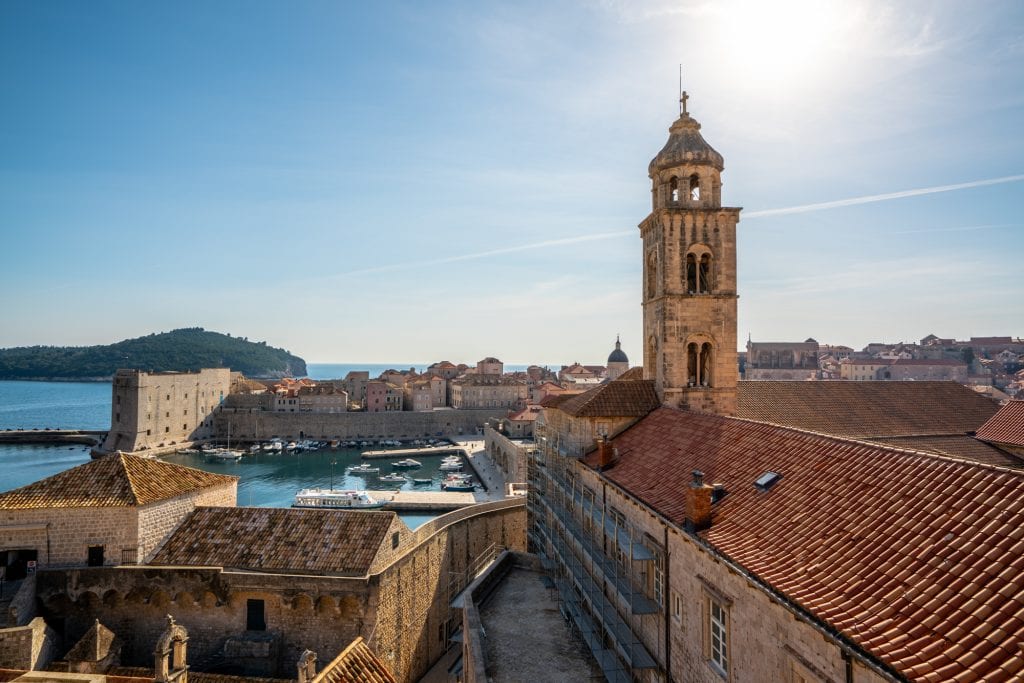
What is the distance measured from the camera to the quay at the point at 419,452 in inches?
2586

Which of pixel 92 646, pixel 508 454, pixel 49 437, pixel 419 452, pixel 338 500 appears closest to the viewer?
pixel 92 646

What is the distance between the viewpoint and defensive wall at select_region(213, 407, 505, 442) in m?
77.1

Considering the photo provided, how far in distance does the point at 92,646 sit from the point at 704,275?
21.4 metres

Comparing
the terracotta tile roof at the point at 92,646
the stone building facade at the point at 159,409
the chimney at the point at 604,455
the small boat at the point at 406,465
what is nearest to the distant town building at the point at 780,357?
the small boat at the point at 406,465

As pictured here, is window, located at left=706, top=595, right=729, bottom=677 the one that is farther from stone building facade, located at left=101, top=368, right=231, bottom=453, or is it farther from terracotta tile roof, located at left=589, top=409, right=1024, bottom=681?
stone building facade, located at left=101, top=368, right=231, bottom=453

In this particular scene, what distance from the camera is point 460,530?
22.1 metres

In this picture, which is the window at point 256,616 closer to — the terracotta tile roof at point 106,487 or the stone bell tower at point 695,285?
the terracotta tile roof at point 106,487

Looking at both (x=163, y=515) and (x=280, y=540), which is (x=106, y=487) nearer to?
(x=163, y=515)

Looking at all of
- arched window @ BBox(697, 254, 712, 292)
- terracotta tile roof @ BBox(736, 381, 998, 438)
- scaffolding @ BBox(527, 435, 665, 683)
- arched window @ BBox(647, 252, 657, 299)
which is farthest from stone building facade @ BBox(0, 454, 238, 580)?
terracotta tile roof @ BBox(736, 381, 998, 438)

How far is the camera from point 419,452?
67000 millimetres

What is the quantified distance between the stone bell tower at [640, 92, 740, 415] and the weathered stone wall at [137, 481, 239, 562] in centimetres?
1568

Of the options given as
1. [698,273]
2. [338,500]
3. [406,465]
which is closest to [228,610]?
[698,273]

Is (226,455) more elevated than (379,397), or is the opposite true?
(379,397)

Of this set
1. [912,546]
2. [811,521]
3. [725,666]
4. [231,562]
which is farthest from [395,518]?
[912,546]
